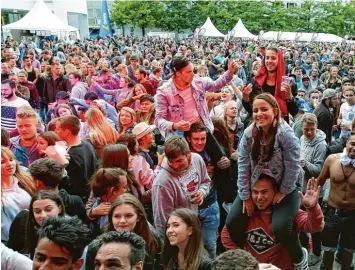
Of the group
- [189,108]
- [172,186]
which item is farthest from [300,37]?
[172,186]

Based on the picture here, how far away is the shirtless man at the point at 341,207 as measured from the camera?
4816mm

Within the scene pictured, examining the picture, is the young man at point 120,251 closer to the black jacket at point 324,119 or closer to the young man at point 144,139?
the young man at point 144,139

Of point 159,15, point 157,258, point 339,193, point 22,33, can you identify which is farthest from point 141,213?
point 159,15

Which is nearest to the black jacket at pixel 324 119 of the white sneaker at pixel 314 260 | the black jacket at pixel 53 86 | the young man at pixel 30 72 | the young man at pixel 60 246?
the white sneaker at pixel 314 260

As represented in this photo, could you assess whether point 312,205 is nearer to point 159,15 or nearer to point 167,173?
point 167,173

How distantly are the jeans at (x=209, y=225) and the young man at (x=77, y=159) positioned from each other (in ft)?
3.76

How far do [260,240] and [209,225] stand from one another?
1.05 m

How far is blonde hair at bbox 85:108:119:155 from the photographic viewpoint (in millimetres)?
5383

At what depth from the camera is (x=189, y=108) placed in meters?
5.21

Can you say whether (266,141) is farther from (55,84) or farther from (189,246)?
(55,84)

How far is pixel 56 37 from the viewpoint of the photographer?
1243 inches

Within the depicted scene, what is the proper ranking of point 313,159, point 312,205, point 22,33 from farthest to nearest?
point 22,33
point 313,159
point 312,205

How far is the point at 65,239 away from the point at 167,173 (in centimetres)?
134

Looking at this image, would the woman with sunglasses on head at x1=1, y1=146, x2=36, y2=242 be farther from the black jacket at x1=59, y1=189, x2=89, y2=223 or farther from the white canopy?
the white canopy
